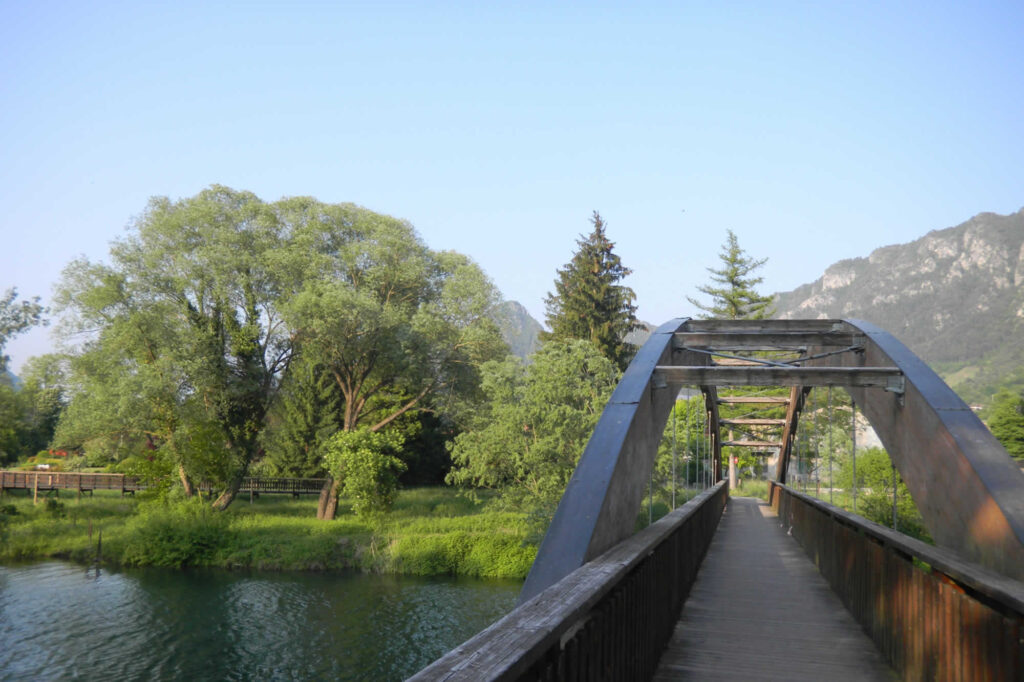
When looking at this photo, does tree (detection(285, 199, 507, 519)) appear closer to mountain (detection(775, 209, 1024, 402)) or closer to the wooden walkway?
the wooden walkway

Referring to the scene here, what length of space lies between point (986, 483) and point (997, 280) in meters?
116

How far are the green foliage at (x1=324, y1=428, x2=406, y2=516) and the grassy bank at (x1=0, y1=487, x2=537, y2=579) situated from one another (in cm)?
58

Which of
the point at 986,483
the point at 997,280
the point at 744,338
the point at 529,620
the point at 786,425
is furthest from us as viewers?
the point at 997,280


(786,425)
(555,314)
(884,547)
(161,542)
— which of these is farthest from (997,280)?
(884,547)

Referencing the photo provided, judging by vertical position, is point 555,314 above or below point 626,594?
above

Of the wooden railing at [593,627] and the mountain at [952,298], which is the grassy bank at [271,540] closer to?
the wooden railing at [593,627]

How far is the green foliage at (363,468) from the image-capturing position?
2294 cm

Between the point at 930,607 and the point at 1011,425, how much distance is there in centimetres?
4704

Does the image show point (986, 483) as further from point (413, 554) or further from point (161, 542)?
point (161, 542)

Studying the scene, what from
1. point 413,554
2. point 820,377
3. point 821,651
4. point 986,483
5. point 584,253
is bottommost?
point 413,554

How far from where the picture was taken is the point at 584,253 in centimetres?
3903

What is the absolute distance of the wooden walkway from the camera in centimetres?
366

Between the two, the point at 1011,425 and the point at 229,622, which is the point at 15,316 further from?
the point at 1011,425

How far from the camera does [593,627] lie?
2.29 meters
